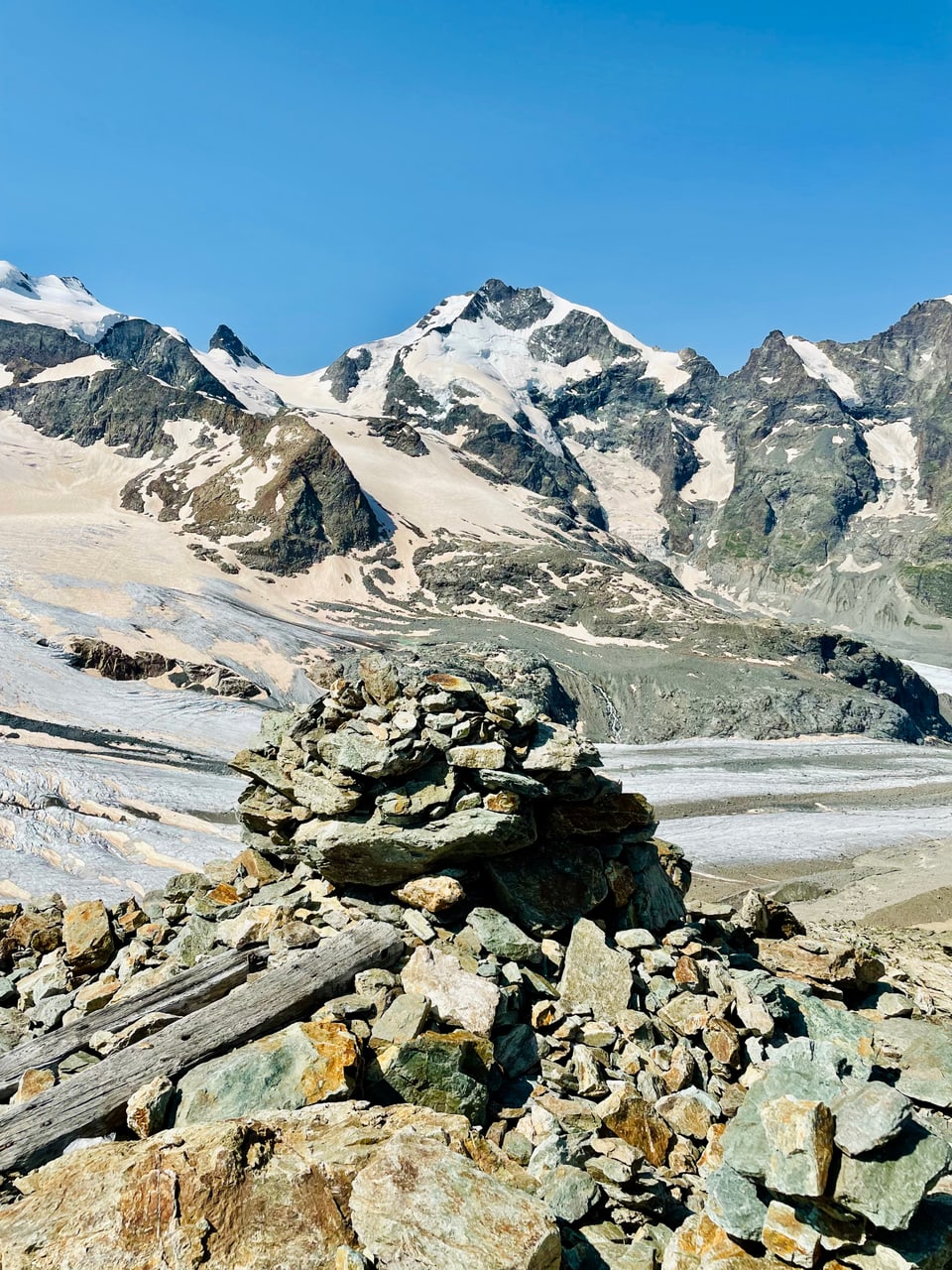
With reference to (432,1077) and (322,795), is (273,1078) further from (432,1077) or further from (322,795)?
(322,795)

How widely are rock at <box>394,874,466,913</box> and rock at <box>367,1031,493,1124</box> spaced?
2812mm

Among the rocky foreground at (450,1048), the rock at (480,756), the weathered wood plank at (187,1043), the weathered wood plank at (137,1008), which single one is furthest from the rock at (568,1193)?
Result: the rock at (480,756)

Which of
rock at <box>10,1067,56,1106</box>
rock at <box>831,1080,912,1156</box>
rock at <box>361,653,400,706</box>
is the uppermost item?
rock at <box>361,653,400,706</box>

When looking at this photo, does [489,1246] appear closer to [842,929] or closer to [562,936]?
[562,936]

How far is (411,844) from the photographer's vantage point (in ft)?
34.5

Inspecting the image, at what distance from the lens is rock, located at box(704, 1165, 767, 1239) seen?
5.61 metres

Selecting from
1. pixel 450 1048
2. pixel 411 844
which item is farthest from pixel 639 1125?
pixel 411 844

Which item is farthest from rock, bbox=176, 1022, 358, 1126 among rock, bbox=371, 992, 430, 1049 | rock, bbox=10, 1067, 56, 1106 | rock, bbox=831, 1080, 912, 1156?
rock, bbox=831, 1080, 912, 1156

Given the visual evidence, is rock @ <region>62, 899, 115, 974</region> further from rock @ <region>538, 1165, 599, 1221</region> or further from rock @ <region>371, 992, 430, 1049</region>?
rock @ <region>538, 1165, 599, 1221</region>

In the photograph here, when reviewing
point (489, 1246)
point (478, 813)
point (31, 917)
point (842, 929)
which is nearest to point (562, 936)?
point (478, 813)

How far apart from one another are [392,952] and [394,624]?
9894 centimetres

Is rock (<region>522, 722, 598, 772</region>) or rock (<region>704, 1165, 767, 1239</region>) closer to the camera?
rock (<region>704, 1165, 767, 1239</region>)

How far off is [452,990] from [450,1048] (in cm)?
111

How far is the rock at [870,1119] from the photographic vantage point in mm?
5285
